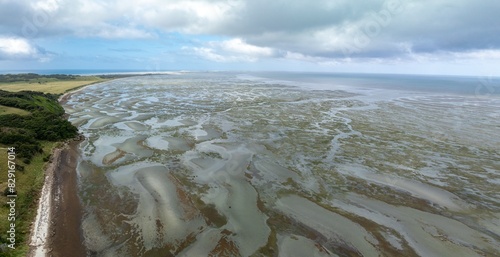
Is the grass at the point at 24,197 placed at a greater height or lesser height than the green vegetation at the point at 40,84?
lesser

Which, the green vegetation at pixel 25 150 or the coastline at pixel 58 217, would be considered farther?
the green vegetation at pixel 25 150

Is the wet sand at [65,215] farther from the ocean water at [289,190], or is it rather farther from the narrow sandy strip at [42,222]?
the ocean water at [289,190]

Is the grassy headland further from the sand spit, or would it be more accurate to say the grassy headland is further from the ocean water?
the ocean water

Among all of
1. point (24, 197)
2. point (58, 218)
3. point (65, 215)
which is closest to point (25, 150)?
point (24, 197)

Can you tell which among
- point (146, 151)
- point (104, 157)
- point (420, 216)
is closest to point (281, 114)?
point (146, 151)

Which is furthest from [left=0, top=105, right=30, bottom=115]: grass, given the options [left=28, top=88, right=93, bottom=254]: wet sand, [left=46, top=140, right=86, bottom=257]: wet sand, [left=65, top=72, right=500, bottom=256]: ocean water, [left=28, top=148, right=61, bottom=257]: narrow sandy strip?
[left=28, top=148, right=61, bottom=257]: narrow sandy strip

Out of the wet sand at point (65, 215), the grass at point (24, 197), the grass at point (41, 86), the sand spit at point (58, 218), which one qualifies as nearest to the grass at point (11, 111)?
the grass at point (24, 197)

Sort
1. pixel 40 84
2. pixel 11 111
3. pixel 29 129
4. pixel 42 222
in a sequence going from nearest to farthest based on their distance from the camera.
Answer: pixel 42 222, pixel 29 129, pixel 11 111, pixel 40 84

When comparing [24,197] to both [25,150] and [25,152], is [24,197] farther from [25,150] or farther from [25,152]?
[25,150]
